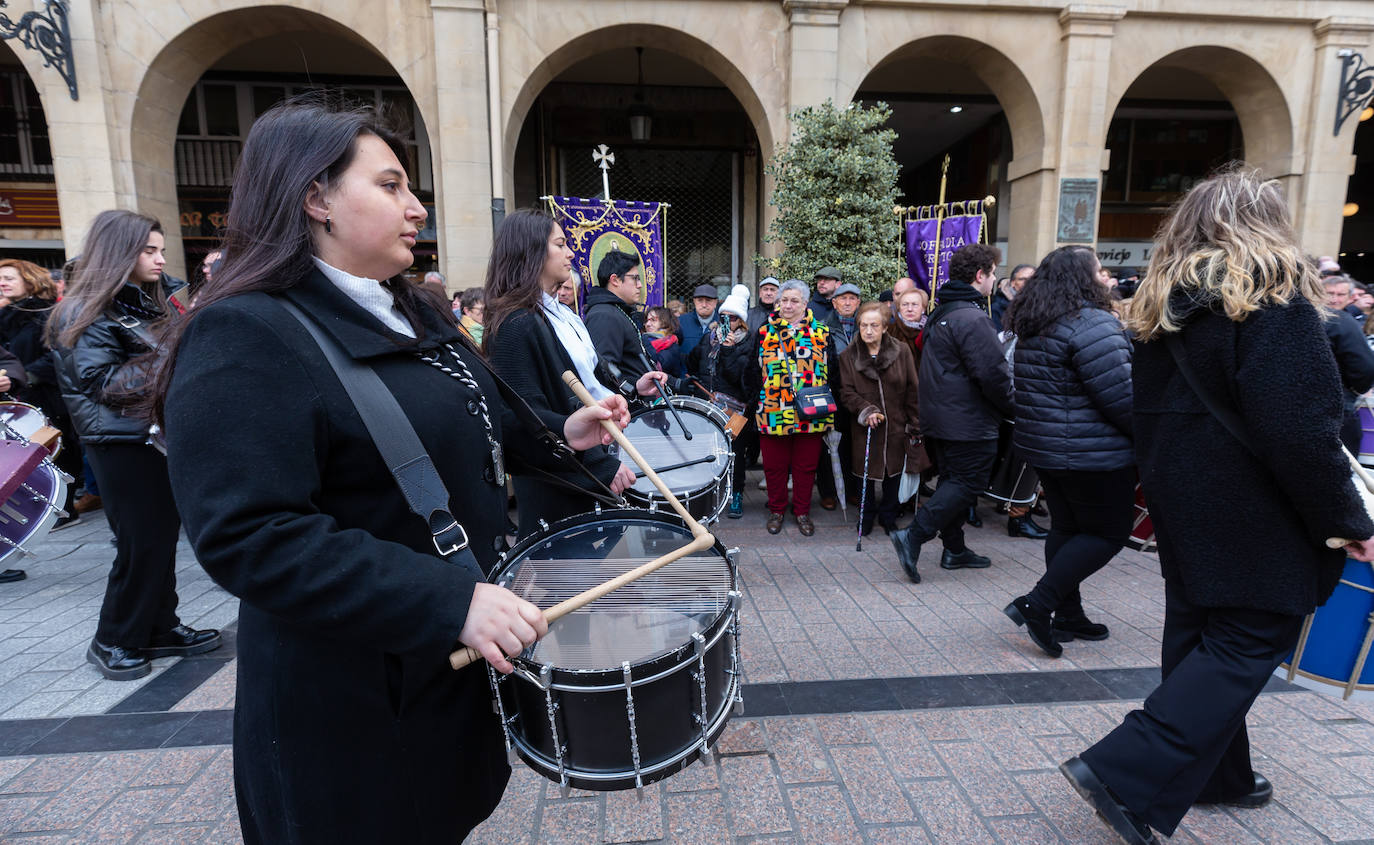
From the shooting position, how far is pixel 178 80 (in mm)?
9477

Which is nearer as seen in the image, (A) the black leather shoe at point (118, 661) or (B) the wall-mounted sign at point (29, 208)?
(A) the black leather shoe at point (118, 661)

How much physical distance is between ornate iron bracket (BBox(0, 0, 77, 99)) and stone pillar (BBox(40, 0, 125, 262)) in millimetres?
106

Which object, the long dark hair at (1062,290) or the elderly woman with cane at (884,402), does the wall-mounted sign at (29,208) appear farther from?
the long dark hair at (1062,290)

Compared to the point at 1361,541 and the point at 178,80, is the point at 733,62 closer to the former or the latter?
the point at 178,80

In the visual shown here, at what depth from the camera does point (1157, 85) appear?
516 inches

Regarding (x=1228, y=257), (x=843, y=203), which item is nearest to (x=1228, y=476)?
(x=1228, y=257)

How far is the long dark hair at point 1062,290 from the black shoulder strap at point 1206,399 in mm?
1407

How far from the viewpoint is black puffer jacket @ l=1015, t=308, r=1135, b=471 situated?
11.2ft

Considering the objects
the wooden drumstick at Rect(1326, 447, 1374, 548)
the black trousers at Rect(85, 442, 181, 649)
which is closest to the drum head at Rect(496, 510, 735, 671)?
the wooden drumstick at Rect(1326, 447, 1374, 548)

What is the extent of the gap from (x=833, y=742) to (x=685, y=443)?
1.53 meters

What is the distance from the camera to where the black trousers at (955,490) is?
4555 mm

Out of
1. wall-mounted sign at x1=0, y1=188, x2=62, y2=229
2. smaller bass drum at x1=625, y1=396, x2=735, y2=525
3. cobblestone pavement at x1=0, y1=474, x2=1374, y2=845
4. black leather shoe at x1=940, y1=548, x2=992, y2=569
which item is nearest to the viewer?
cobblestone pavement at x1=0, y1=474, x2=1374, y2=845

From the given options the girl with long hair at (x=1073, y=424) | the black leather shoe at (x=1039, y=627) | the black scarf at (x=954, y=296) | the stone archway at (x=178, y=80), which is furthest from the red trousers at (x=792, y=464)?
the stone archway at (x=178, y=80)

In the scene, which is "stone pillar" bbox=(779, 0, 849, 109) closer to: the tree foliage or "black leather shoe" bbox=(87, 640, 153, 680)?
the tree foliage
